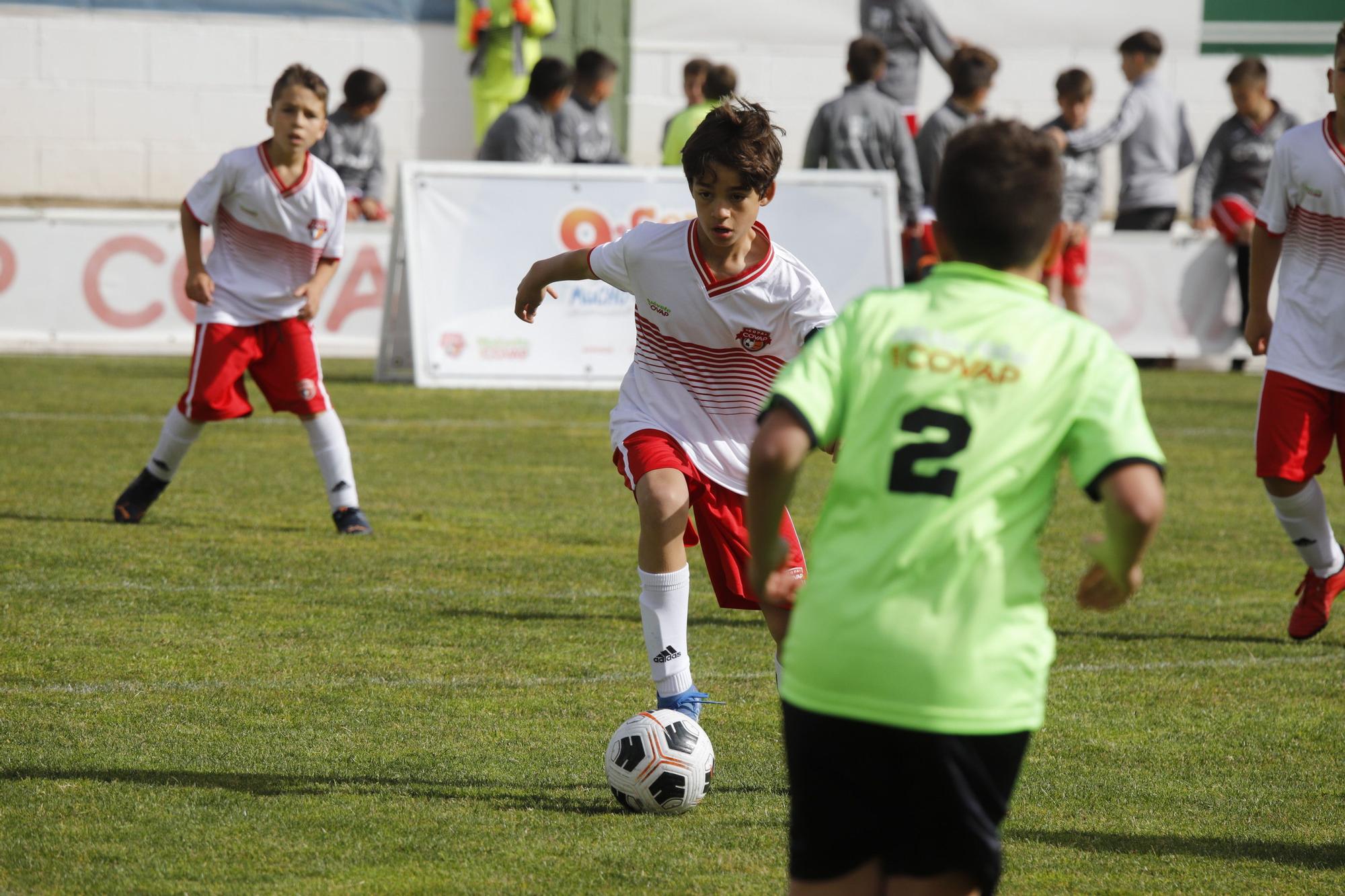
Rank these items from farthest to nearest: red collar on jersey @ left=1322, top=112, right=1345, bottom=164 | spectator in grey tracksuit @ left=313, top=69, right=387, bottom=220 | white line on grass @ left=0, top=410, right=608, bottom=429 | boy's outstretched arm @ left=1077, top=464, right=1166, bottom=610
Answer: spectator in grey tracksuit @ left=313, top=69, right=387, bottom=220 → white line on grass @ left=0, top=410, right=608, bottom=429 → red collar on jersey @ left=1322, top=112, right=1345, bottom=164 → boy's outstretched arm @ left=1077, top=464, right=1166, bottom=610

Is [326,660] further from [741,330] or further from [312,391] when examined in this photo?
[312,391]

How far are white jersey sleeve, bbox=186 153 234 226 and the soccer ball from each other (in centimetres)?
452

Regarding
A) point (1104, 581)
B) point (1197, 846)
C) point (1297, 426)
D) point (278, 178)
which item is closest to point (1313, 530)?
point (1297, 426)

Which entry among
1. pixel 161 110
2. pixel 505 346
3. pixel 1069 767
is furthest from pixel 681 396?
pixel 161 110

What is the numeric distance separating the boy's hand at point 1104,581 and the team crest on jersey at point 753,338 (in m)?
2.11

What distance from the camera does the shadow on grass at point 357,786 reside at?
4285mm

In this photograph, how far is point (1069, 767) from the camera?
472cm

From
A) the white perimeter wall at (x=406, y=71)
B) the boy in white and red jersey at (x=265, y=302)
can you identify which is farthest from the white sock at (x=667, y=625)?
the white perimeter wall at (x=406, y=71)

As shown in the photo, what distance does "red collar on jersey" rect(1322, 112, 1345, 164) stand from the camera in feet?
19.3

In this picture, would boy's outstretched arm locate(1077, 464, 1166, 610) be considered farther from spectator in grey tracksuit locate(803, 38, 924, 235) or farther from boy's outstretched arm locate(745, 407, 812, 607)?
spectator in grey tracksuit locate(803, 38, 924, 235)

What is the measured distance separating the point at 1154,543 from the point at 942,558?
5.92 metres

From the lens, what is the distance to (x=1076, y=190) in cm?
1466

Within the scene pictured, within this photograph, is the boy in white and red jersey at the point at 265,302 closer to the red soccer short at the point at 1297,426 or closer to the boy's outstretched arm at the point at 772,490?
the red soccer short at the point at 1297,426

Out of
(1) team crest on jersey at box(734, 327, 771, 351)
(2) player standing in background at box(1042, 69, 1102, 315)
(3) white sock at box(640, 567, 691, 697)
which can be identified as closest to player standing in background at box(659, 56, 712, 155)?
(2) player standing in background at box(1042, 69, 1102, 315)
